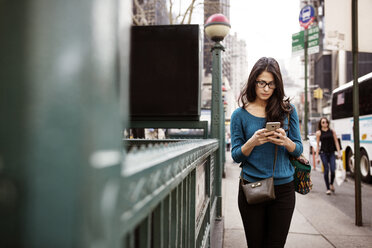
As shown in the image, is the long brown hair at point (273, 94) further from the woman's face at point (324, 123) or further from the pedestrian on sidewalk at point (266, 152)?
the woman's face at point (324, 123)

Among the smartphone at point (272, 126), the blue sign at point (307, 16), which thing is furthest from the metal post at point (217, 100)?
the blue sign at point (307, 16)

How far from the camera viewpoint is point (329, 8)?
5871mm

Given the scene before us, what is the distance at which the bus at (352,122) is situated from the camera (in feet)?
38.8

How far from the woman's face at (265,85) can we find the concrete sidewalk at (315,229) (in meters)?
2.74

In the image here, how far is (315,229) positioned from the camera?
5.48 meters

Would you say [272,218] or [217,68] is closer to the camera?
[272,218]

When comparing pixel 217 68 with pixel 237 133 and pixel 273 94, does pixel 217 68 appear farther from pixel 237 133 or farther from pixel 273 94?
pixel 237 133

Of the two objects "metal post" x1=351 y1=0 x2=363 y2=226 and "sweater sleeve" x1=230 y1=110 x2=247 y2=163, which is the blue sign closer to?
"metal post" x1=351 y1=0 x2=363 y2=226

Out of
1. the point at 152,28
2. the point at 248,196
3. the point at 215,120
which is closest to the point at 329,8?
the point at 215,120

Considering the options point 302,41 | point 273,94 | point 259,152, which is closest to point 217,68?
point 273,94

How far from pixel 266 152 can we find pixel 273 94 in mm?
521

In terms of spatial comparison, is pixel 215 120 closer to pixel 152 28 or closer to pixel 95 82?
pixel 152 28

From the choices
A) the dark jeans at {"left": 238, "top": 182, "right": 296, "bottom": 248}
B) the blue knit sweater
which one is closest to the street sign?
the blue knit sweater

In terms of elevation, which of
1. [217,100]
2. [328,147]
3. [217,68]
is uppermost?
[217,68]
